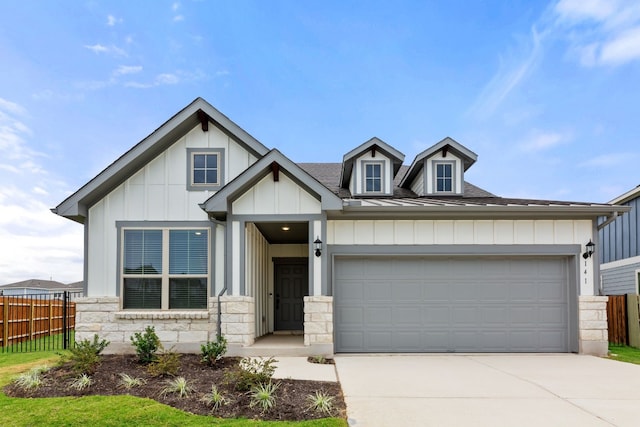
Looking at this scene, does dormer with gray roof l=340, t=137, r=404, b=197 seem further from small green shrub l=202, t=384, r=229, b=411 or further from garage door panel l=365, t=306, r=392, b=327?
small green shrub l=202, t=384, r=229, b=411

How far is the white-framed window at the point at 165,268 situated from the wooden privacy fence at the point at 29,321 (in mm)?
2743

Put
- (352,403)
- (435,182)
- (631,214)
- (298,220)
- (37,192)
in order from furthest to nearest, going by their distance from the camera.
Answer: (37,192) < (631,214) < (435,182) < (298,220) < (352,403)

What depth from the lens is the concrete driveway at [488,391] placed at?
4.82 m

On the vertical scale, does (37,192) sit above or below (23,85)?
below

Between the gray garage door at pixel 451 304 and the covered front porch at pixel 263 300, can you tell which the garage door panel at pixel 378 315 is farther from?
the covered front porch at pixel 263 300

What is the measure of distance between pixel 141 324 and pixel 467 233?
728 cm

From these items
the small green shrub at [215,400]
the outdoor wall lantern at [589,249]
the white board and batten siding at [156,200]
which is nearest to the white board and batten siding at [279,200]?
the white board and batten siding at [156,200]

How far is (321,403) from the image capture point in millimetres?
5031

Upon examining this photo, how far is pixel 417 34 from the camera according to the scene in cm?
1623

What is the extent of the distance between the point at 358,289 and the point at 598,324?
5154 mm

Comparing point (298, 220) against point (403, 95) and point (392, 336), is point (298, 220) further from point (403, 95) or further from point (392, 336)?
point (403, 95)

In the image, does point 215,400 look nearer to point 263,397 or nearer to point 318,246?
point 263,397

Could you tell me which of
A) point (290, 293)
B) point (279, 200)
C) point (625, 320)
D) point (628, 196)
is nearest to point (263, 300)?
point (290, 293)

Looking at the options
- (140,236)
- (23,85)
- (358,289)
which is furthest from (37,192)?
(358,289)
